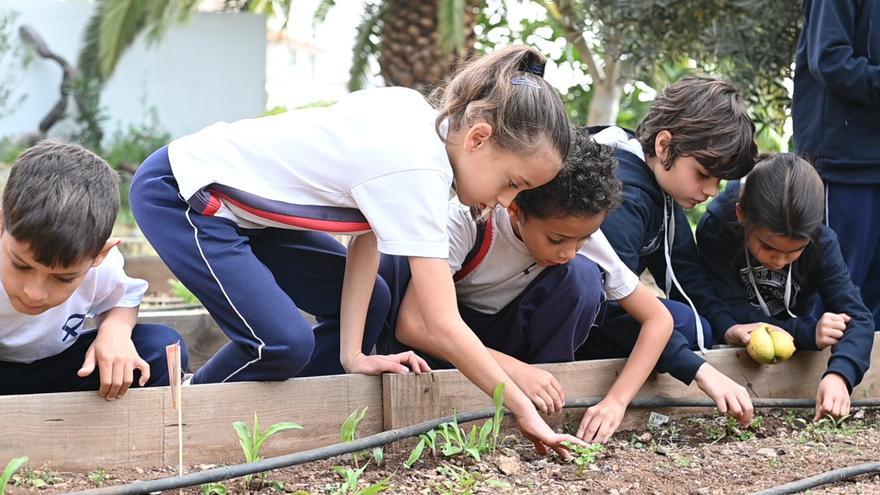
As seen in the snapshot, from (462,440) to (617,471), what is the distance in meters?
0.41

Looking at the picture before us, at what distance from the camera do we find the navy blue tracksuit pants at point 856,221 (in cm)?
427

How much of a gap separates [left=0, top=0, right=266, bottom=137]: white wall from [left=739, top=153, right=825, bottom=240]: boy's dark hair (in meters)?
12.0

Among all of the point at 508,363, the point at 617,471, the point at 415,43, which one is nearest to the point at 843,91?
the point at 508,363

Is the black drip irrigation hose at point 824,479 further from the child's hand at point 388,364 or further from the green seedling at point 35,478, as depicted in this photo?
the green seedling at point 35,478

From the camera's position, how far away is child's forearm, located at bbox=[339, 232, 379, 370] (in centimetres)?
318

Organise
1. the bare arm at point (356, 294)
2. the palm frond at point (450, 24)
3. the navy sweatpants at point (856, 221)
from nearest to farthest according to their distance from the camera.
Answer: the bare arm at point (356, 294) → the navy sweatpants at point (856, 221) → the palm frond at point (450, 24)

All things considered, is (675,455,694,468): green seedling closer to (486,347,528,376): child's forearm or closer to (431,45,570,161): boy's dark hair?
(486,347,528,376): child's forearm

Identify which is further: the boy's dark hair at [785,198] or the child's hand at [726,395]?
the boy's dark hair at [785,198]

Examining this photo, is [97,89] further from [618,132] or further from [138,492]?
[138,492]

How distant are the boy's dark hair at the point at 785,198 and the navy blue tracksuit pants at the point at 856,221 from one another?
56 centimetres

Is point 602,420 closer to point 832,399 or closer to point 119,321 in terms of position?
point 832,399

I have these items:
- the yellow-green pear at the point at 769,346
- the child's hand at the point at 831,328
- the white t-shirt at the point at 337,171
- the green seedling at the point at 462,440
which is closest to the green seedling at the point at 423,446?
the green seedling at the point at 462,440

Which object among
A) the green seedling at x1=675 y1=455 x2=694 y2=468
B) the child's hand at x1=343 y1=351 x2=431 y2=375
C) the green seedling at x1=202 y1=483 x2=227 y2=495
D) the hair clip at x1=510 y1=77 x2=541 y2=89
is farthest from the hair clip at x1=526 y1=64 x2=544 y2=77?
the green seedling at x1=202 y1=483 x2=227 y2=495

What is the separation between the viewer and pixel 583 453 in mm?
2787
